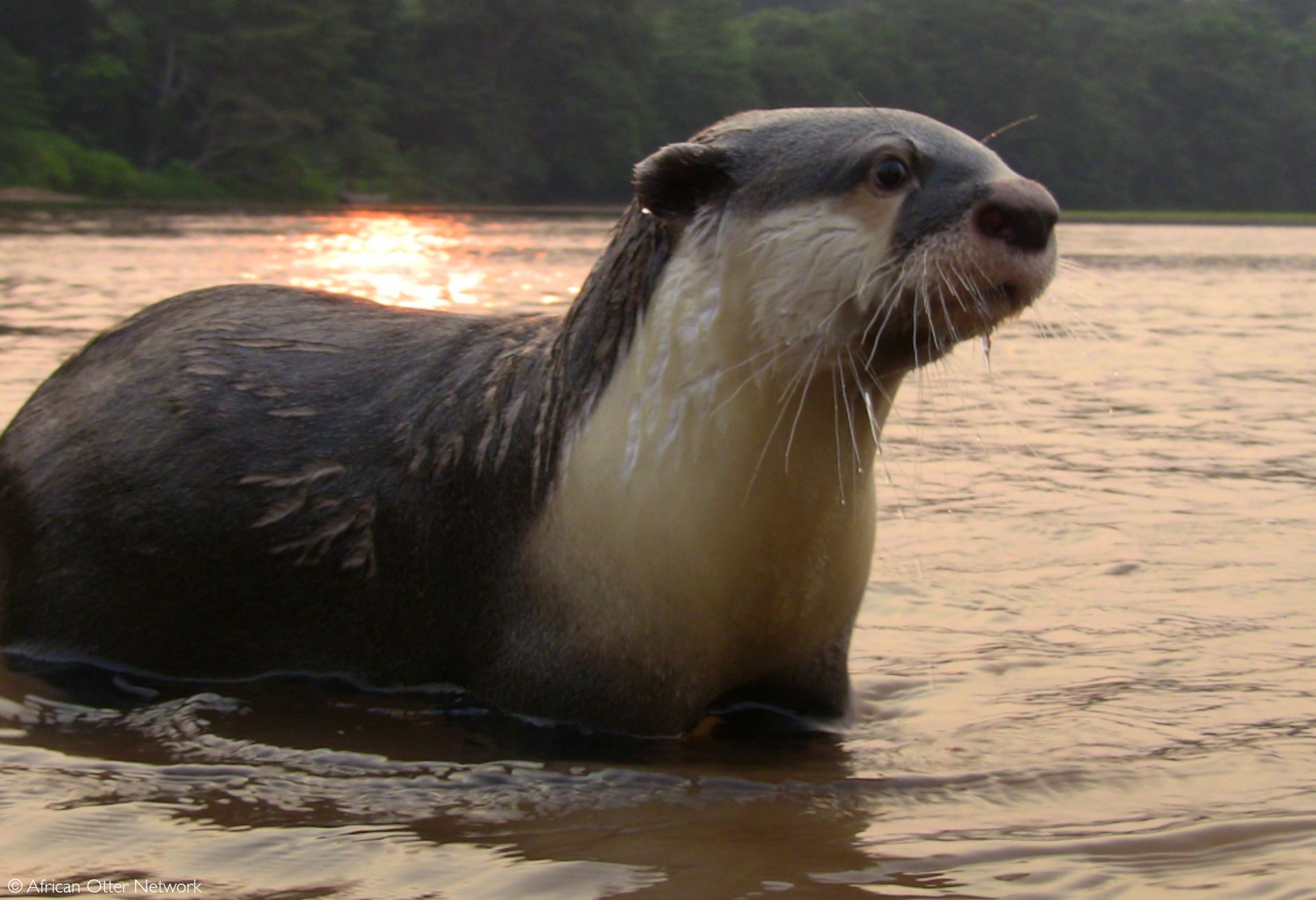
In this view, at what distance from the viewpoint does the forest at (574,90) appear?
174 ft

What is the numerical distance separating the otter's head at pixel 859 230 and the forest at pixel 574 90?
147ft

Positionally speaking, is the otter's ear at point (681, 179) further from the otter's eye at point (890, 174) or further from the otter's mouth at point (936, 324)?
the otter's mouth at point (936, 324)

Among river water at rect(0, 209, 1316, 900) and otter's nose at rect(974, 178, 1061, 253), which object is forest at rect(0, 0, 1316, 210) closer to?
river water at rect(0, 209, 1316, 900)

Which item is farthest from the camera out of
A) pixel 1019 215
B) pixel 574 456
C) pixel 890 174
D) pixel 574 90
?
Answer: pixel 574 90

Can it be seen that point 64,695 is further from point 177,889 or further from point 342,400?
point 177,889

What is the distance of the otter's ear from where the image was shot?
3920 millimetres

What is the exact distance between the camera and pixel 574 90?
225 ft

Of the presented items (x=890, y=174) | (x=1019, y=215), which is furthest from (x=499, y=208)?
(x=1019, y=215)

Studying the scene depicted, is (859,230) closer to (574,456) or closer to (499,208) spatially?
(574,456)

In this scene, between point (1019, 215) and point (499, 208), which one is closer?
point (1019, 215)

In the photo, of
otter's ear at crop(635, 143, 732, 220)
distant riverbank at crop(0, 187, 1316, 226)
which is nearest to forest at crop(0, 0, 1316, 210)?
distant riverbank at crop(0, 187, 1316, 226)

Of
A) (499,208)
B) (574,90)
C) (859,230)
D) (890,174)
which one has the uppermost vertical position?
(574,90)

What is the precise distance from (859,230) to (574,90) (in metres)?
66.2

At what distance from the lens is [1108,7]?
99.8 metres
